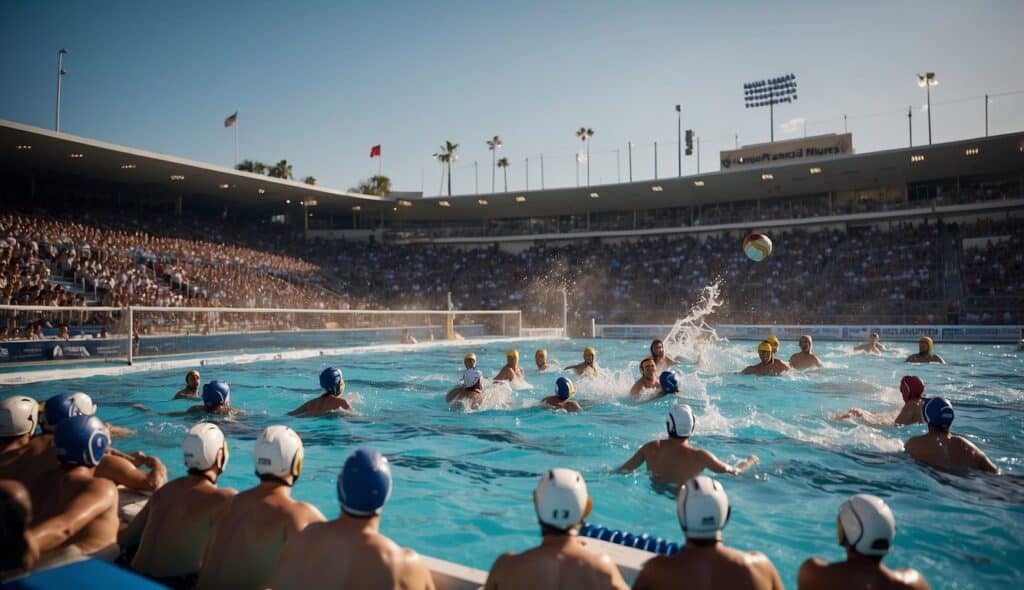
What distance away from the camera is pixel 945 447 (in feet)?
22.9

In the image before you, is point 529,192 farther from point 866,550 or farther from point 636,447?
point 866,550

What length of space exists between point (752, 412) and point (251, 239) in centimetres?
3997

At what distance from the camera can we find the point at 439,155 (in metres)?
71.1

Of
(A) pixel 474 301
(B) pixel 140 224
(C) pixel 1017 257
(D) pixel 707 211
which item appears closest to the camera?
(C) pixel 1017 257

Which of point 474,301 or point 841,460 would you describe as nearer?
point 841,460

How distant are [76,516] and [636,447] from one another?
6.62m

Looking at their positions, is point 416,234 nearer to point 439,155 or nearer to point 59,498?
point 439,155

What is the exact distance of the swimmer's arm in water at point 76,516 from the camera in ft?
12.2

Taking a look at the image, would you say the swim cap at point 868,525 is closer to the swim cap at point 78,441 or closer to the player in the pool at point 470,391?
the swim cap at point 78,441

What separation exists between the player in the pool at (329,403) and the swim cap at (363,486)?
7.70 meters

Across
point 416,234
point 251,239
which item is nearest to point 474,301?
point 416,234

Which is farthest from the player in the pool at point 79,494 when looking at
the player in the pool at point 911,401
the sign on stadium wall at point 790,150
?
the sign on stadium wall at point 790,150

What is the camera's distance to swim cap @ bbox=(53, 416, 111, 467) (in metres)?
4.14

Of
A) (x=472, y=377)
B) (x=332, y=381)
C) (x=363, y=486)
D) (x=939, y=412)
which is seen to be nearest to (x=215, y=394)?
(x=332, y=381)
